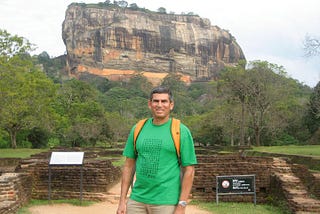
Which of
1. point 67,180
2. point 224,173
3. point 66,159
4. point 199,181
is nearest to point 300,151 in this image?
point 224,173

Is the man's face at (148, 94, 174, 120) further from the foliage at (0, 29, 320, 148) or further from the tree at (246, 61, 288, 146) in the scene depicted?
the tree at (246, 61, 288, 146)

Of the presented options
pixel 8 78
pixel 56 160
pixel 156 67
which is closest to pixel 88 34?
pixel 156 67

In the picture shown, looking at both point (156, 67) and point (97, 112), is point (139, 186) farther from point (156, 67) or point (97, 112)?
point (156, 67)

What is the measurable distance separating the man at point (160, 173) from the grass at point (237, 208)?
5.45m

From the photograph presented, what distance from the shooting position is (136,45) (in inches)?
4683

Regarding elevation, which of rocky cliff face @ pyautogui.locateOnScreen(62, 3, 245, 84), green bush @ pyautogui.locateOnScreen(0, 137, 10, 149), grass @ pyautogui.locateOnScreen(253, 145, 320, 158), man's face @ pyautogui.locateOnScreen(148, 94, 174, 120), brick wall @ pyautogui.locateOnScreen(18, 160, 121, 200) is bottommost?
green bush @ pyautogui.locateOnScreen(0, 137, 10, 149)

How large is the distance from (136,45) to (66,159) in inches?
4349

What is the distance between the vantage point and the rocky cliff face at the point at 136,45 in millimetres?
116188

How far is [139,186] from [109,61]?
115 m

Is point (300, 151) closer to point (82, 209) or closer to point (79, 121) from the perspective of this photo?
point (82, 209)

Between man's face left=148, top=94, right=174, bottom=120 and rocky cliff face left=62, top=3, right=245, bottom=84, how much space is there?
111 metres

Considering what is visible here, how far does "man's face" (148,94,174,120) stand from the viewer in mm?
3688

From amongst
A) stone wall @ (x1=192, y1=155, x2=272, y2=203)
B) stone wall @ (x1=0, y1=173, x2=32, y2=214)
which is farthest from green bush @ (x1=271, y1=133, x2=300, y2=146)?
stone wall @ (x1=0, y1=173, x2=32, y2=214)

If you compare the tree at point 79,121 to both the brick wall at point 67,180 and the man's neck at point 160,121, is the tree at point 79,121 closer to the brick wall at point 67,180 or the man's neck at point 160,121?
the brick wall at point 67,180
